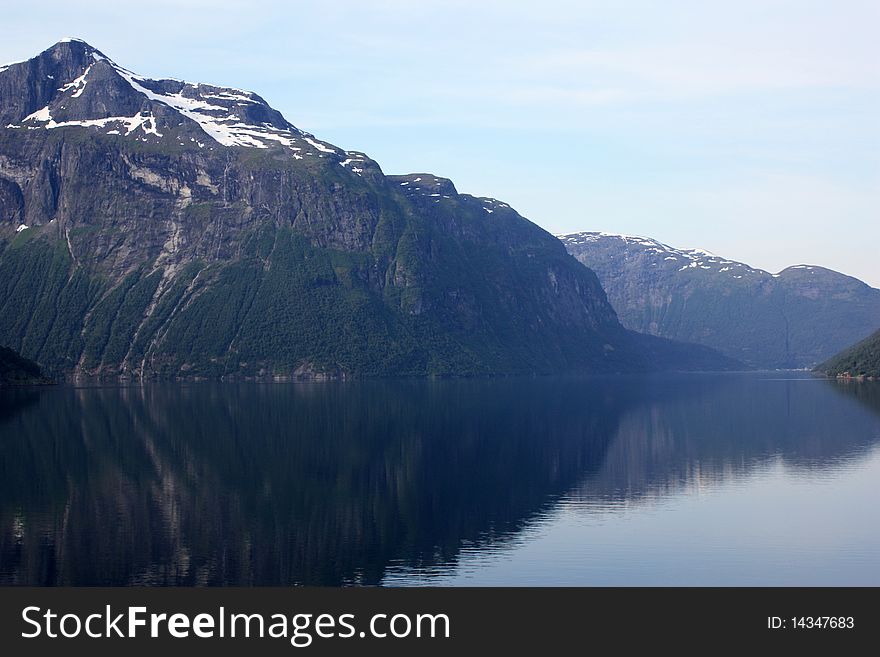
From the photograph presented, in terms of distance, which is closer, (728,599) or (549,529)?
(728,599)

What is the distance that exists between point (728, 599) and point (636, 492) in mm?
39471

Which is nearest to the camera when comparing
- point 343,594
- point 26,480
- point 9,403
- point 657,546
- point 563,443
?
point 343,594

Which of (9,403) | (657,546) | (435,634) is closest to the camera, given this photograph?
(435,634)

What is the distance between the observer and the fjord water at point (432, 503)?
59.9m

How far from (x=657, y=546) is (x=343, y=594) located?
76.7ft

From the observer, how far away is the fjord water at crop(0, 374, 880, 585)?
5994cm

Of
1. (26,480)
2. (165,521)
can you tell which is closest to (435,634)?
(165,521)

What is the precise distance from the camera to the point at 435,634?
43.2 m

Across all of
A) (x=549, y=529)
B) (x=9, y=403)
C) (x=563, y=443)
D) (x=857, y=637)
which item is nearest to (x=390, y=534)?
(x=549, y=529)

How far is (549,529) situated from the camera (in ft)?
237

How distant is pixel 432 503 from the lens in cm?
8350

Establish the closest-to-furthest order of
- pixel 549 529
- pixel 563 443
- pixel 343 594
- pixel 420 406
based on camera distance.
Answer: pixel 343 594 → pixel 549 529 → pixel 563 443 → pixel 420 406

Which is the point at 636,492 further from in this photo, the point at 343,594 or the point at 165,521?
the point at 343,594

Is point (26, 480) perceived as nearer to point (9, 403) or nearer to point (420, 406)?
point (9, 403)
